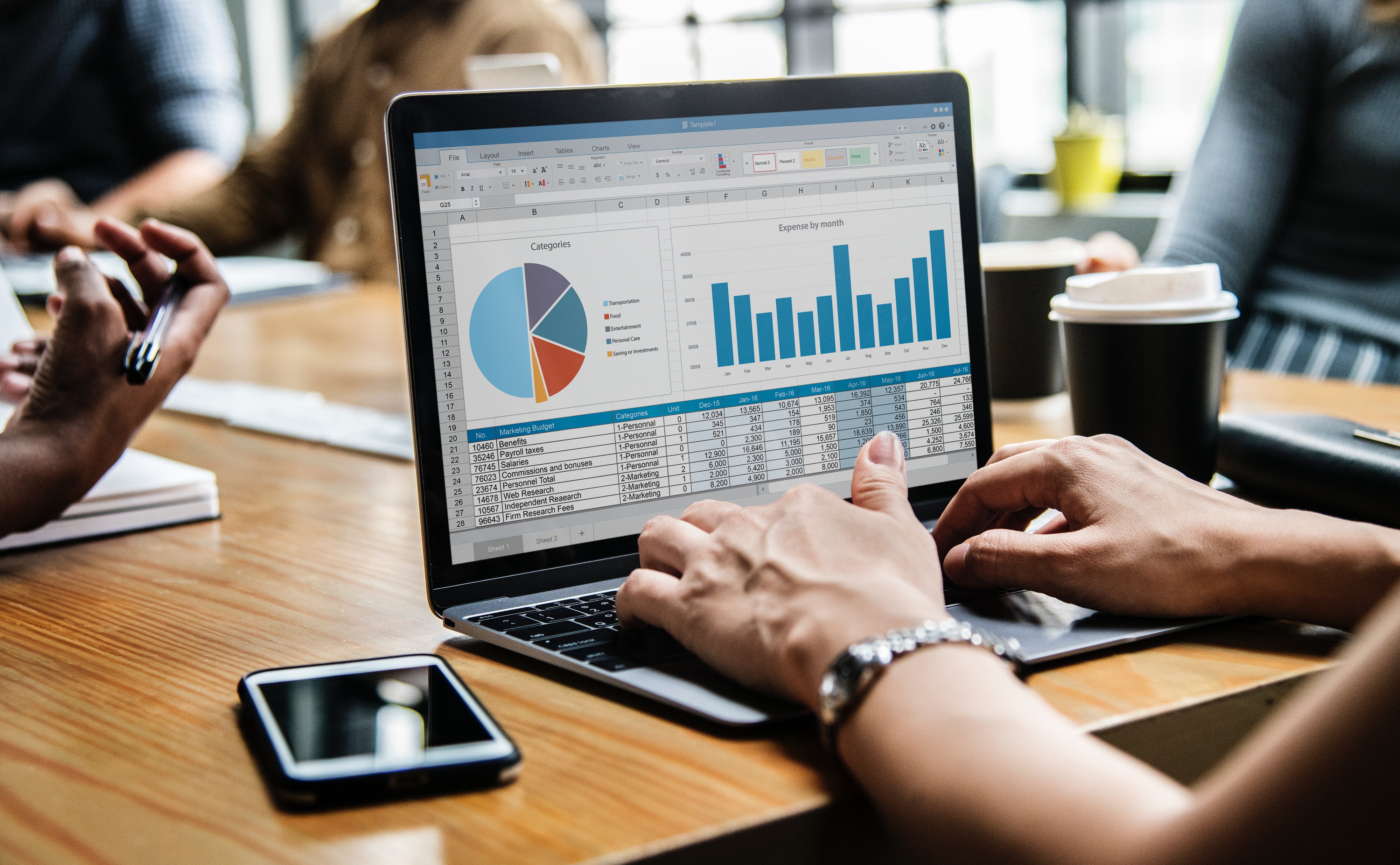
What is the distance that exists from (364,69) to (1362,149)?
1859mm

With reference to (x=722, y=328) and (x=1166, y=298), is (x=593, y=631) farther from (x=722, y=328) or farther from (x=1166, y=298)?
(x=1166, y=298)

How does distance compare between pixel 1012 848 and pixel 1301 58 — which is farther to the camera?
pixel 1301 58

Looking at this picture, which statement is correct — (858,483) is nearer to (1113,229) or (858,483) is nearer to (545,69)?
(545,69)

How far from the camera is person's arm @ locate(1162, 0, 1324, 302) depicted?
145 centimetres

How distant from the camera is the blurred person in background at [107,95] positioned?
9.16ft

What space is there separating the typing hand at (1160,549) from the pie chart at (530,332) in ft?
0.76

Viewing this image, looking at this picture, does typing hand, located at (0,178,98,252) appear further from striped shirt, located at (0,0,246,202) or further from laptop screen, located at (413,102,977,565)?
laptop screen, located at (413,102,977,565)

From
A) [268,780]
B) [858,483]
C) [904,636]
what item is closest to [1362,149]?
[858,483]

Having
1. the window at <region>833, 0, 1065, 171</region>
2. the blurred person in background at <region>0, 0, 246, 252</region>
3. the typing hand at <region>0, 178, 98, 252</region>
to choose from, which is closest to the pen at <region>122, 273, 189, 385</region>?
the typing hand at <region>0, 178, 98, 252</region>

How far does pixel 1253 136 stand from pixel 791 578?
1.25m

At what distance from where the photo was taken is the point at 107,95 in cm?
288

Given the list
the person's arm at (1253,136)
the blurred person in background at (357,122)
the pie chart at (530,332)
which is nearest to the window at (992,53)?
the blurred person in background at (357,122)

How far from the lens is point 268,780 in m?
0.45

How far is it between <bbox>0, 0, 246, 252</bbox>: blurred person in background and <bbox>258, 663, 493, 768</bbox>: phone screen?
247 cm
